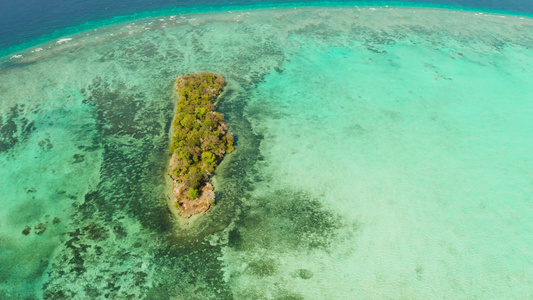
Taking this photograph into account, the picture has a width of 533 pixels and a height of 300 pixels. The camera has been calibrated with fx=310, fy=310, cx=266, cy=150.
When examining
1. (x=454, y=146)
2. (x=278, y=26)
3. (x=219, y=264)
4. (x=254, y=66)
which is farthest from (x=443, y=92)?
(x=219, y=264)

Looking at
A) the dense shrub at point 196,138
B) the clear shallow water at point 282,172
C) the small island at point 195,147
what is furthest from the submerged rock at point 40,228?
the dense shrub at point 196,138

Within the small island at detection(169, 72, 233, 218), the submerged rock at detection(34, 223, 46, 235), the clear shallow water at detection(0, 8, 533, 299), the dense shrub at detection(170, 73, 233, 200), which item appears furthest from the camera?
the dense shrub at detection(170, 73, 233, 200)

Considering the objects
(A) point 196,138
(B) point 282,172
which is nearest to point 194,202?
(A) point 196,138

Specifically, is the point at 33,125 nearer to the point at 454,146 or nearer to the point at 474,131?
the point at 454,146

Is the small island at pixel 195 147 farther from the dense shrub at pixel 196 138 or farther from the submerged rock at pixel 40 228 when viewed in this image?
the submerged rock at pixel 40 228

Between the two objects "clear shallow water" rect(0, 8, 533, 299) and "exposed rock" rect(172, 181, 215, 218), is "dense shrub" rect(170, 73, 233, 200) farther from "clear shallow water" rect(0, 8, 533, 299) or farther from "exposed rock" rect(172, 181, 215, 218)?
"clear shallow water" rect(0, 8, 533, 299)

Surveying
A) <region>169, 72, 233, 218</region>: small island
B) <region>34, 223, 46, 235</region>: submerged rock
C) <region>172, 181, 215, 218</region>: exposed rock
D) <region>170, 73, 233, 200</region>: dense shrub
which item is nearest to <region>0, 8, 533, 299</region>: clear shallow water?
<region>34, 223, 46, 235</region>: submerged rock

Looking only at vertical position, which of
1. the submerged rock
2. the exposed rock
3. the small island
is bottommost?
the submerged rock
